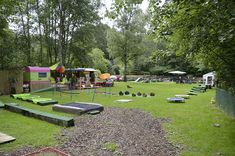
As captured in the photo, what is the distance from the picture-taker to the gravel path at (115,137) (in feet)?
15.4

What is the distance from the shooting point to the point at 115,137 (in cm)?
568

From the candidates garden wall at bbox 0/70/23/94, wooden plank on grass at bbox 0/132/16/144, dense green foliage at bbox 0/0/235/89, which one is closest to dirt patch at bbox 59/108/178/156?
wooden plank on grass at bbox 0/132/16/144

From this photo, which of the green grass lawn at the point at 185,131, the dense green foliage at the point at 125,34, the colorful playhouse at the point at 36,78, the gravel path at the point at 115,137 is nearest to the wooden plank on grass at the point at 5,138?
the green grass lawn at the point at 185,131

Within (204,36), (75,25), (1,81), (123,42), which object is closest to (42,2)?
(75,25)

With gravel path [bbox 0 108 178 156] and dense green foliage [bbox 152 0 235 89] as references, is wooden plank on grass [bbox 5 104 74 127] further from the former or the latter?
dense green foliage [bbox 152 0 235 89]

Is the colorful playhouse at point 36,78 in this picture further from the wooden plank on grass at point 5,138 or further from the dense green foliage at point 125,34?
the wooden plank on grass at point 5,138

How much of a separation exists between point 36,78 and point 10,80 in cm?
205

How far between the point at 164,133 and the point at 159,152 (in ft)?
4.74

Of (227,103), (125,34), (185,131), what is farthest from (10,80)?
(125,34)

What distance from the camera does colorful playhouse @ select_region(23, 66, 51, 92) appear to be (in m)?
16.8

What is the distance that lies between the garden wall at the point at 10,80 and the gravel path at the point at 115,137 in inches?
399

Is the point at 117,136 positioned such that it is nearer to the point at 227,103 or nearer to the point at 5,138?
the point at 5,138

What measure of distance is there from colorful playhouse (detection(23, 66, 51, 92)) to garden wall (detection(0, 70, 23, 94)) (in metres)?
0.74

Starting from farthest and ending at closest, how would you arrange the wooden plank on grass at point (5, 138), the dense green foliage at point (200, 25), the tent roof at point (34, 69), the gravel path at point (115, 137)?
the tent roof at point (34, 69)
the wooden plank on grass at point (5, 138)
the gravel path at point (115, 137)
the dense green foliage at point (200, 25)
